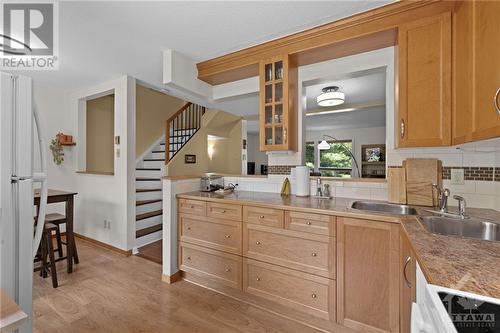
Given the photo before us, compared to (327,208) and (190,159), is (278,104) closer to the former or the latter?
(327,208)

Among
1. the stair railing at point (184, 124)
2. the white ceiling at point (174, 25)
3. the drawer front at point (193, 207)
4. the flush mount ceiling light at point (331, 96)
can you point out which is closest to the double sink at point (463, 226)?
the white ceiling at point (174, 25)

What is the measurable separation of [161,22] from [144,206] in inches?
113

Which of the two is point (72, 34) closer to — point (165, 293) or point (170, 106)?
point (165, 293)

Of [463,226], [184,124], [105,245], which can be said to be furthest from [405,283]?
[184,124]

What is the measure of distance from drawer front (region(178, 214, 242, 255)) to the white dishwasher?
5.03ft

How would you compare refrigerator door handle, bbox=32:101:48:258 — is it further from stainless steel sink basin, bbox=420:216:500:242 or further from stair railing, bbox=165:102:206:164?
stair railing, bbox=165:102:206:164

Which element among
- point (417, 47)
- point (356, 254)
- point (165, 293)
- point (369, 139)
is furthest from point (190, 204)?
point (369, 139)

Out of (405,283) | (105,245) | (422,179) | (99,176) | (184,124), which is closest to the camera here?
(405,283)

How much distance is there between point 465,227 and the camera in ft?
4.65

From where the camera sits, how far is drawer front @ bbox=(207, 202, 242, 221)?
208 centimetres

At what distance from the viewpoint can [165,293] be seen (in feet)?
7.27

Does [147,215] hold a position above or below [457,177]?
below

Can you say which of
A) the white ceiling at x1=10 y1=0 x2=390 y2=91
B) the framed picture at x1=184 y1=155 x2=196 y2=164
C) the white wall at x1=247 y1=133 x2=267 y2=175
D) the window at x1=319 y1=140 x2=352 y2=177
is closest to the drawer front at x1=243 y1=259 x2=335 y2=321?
the white ceiling at x1=10 y1=0 x2=390 y2=91

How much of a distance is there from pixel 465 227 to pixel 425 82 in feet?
3.31
